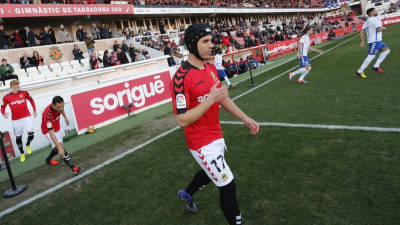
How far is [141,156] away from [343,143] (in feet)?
13.9

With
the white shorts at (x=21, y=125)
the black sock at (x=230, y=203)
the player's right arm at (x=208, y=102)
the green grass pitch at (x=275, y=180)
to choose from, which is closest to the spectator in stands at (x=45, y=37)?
the white shorts at (x=21, y=125)

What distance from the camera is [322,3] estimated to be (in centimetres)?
7838

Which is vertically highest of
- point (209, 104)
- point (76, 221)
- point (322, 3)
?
point (322, 3)

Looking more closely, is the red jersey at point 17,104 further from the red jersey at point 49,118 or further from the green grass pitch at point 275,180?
the green grass pitch at point 275,180

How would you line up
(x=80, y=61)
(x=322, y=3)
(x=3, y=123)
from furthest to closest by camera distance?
(x=322, y=3)
(x=80, y=61)
(x=3, y=123)

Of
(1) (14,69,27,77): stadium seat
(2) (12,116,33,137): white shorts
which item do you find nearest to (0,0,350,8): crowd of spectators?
(1) (14,69,27,77): stadium seat

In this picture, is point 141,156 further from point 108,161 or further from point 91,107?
point 91,107

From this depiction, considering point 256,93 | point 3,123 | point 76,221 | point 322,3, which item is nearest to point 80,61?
point 3,123

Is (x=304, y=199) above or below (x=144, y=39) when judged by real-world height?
below

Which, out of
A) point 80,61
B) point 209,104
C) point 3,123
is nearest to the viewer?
point 209,104

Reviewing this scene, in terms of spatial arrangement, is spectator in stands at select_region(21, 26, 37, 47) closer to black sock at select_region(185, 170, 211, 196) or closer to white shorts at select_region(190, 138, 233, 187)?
black sock at select_region(185, 170, 211, 196)

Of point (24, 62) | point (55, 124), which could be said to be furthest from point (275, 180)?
point (24, 62)

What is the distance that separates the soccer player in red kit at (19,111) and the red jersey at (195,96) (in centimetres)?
698

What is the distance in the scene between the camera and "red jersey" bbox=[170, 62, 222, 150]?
2227mm
